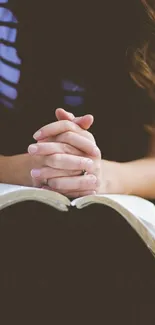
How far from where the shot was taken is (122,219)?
653 millimetres

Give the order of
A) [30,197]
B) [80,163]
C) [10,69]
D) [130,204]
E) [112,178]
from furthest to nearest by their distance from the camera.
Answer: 1. [10,69]
2. [112,178]
3. [80,163]
4. [130,204]
5. [30,197]

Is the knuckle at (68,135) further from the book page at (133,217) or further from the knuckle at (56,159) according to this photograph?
the book page at (133,217)

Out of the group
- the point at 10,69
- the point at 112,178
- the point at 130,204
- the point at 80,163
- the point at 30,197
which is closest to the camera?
the point at 30,197

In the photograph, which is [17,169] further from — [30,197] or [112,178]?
[30,197]

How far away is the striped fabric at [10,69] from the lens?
4.36 ft

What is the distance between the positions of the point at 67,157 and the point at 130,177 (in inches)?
12.7

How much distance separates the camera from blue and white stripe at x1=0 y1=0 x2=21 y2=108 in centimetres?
133

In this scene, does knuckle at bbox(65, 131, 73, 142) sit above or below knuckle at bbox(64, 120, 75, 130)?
below

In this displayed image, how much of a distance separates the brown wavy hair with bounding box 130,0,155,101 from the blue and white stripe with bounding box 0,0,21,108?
0.98 ft

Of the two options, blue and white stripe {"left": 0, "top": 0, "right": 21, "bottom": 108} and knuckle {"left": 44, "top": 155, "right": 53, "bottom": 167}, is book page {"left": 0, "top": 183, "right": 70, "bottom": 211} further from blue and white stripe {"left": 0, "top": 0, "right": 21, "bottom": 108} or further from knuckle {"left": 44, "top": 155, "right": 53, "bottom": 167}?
blue and white stripe {"left": 0, "top": 0, "right": 21, "bottom": 108}

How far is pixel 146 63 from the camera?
1349 millimetres

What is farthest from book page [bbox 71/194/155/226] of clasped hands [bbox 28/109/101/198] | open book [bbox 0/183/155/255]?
clasped hands [bbox 28/109/101/198]

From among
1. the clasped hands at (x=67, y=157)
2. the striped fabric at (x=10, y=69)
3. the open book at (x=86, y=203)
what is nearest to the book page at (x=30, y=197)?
the open book at (x=86, y=203)

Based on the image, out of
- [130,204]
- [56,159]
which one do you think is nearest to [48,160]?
[56,159]
